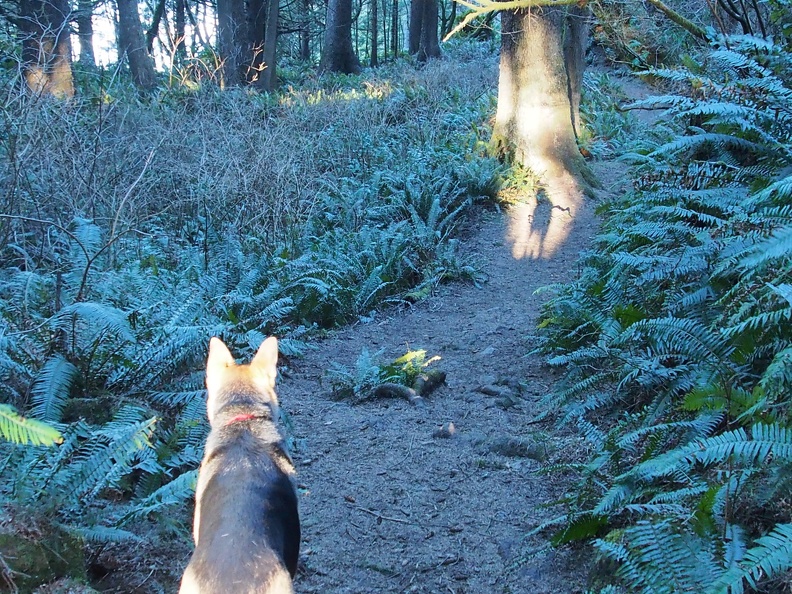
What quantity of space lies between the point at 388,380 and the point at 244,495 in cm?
350

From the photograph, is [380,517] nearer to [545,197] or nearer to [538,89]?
[545,197]

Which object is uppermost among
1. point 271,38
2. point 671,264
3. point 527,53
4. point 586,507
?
point 271,38

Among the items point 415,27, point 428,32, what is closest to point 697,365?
point 428,32

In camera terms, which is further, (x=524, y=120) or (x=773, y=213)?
(x=524, y=120)

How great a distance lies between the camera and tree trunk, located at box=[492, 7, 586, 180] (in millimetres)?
11656

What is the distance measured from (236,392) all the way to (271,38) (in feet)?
61.2

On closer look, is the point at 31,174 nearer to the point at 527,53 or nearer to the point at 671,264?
the point at 671,264

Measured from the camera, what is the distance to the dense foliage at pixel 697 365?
2803 mm

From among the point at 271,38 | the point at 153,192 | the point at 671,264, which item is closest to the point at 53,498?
the point at 671,264

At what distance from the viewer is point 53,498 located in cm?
322

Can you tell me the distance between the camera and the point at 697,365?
14.2ft

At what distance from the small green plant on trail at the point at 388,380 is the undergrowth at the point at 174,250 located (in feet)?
1.97

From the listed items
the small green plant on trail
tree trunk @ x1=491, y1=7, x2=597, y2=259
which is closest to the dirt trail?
the small green plant on trail

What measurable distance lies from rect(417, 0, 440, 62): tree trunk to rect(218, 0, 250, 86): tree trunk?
8.35m
